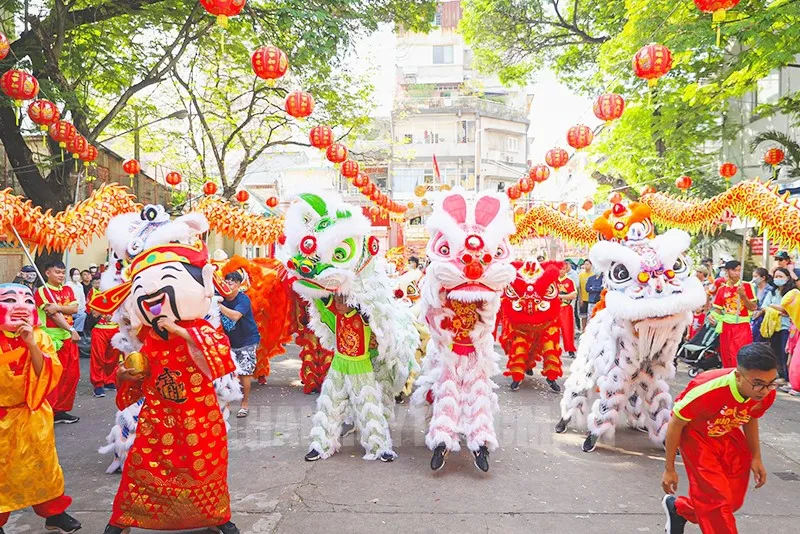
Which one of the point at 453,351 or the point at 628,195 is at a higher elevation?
the point at 628,195

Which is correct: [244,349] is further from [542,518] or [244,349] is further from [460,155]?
[460,155]

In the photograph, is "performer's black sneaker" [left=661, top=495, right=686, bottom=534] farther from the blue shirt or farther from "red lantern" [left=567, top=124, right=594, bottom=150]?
"red lantern" [left=567, top=124, right=594, bottom=150]

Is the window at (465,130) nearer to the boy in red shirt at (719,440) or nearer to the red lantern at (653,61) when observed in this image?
the red lantern at (653,61)

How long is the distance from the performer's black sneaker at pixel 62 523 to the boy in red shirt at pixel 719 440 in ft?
9.80

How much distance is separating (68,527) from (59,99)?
6.86 metres

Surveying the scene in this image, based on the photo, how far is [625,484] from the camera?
389cm

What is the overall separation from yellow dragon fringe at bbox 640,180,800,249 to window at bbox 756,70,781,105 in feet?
19.3

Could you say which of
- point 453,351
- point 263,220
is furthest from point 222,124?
Answer: point 453,351

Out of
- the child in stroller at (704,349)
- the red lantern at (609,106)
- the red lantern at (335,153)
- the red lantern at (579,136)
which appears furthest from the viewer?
the red lantern at (335,153)

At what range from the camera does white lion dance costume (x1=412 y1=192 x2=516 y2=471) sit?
395 cm

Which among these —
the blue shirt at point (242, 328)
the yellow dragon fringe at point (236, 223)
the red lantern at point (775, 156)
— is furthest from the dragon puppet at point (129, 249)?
the red lantern at point (775, 156)

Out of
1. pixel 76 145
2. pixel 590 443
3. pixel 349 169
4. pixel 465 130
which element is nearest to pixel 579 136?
pixel 349 169

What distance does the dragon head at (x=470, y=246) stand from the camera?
393 centimetres

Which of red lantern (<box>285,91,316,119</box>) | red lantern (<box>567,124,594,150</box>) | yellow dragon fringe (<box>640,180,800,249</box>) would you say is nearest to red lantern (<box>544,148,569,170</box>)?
red lantern (<box>567,124,594,150</box>)
